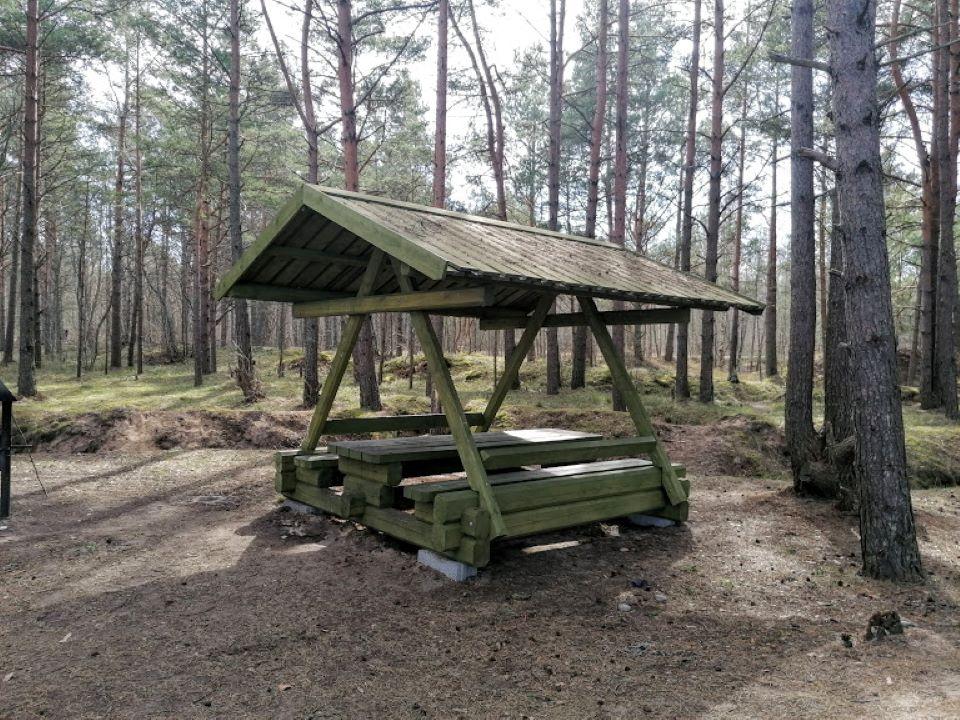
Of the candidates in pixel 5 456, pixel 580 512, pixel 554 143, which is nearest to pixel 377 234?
pixel 580 512

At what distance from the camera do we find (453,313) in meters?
7.81

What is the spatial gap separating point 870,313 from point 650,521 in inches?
118

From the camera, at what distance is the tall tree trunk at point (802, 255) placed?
808cm

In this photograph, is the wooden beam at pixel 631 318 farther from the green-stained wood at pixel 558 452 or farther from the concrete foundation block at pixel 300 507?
the concrete foundation block at pixel 300 507

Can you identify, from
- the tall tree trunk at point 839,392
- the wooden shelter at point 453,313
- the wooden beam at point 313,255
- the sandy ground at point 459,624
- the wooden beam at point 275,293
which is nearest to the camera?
the sandy ground at point 459,624

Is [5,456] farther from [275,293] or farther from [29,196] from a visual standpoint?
[29,196]

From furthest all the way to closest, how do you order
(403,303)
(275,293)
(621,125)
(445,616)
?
(621,125), (275,293), (403,303), (445,616)

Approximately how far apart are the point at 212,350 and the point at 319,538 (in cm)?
1857

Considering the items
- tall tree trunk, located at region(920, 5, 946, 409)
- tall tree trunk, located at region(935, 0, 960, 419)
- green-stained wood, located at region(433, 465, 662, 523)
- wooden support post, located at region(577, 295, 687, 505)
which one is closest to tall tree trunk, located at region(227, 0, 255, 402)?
wooden support post, located at region(577, 295, 687, 505)

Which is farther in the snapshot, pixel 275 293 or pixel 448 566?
pixel 275 293

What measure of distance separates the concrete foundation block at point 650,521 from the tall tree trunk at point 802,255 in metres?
2.44

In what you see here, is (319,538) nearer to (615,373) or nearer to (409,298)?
(409,298)

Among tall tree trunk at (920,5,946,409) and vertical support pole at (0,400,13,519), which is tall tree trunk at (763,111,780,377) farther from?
vertical support pole at (0,400,13,519)

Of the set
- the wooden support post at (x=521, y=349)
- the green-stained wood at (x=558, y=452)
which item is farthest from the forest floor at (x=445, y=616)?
the wooden support post at (x=521, y=349)
